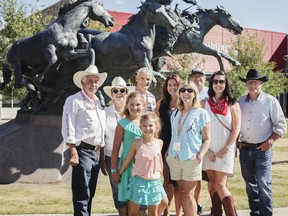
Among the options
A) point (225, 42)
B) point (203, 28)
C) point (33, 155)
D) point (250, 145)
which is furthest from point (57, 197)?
point (225, 42)

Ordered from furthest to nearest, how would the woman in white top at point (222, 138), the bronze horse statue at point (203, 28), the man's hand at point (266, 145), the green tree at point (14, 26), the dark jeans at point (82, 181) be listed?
1. the green tree at point (14, 26)
2. the bronze horse statue at point (203, 28)
3. the man's hand at point (266, 145)
4. the woman in white top at point (222, 138)
5. the dark jeans at point (82, 181)

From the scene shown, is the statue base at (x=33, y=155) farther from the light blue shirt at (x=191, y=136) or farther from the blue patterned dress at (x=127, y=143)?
the light blue shirt at (x=191, y=136)

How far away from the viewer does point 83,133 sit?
16.5 feet

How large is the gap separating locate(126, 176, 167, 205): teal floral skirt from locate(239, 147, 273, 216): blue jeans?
148 cm

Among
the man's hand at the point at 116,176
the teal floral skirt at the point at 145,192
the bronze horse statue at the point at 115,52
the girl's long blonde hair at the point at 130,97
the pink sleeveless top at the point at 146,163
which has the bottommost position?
the teal floral skirt at the point at 145,192

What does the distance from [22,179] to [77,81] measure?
386 centimetres

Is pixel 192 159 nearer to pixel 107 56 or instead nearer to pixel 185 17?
pixel 107 56

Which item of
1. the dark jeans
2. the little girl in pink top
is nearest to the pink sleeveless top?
the little girl in pink top

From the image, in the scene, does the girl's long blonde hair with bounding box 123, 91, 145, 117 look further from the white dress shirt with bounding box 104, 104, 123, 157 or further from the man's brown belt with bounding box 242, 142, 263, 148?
the man's brown belt with bounding box 242, 142, 263, 148

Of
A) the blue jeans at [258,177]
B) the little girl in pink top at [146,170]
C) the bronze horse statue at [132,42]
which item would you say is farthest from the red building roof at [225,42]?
the little girl in pink top at [146,170]

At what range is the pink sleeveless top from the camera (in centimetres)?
469

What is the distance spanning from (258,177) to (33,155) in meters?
4.69

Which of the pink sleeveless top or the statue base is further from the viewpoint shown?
the statue base

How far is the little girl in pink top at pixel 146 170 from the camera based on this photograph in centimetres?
469
